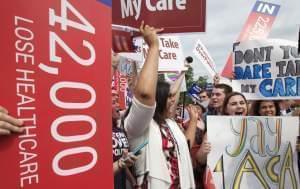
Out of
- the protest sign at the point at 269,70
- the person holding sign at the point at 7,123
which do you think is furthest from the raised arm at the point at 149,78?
the protest sign at the point at 269,70

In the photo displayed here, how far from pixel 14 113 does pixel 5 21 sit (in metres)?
0.21

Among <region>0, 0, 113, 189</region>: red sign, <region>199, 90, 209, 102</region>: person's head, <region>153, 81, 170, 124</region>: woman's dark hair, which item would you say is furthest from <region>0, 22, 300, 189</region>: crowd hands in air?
<region>199, 90, 209, 102</region>: person's head

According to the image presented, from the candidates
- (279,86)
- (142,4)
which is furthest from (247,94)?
(142,4)

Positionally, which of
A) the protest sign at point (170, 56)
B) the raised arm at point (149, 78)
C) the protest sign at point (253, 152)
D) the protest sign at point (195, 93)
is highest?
the protest sign at point (170, 56)

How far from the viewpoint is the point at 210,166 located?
296 cm

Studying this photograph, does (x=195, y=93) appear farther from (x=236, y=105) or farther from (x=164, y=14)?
(x=164, y=14)

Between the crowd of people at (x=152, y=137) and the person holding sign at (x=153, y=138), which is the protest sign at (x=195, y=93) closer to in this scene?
the crowd of people at (x=152, y=137)

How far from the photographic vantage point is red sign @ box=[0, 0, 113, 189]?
0.93m

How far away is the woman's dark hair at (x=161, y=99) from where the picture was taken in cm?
224

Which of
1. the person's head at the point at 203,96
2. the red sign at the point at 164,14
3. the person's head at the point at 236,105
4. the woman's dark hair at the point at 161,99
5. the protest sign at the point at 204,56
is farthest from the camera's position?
the protest sign at the point at 204,56

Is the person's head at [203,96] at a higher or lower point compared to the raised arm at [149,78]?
lower

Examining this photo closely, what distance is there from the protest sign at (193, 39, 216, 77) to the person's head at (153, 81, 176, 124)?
5.21 m

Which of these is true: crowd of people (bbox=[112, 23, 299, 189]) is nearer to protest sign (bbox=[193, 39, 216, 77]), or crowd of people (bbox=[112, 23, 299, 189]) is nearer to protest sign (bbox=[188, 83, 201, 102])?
protest sign (bbox=[188, 83, 201, 102])

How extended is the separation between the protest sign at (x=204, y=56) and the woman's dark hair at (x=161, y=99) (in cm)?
523
